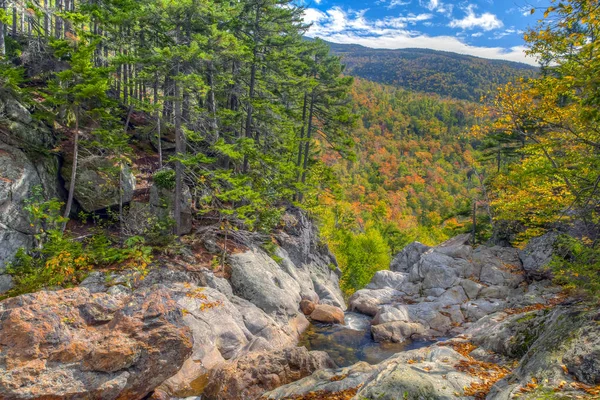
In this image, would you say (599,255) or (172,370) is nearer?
(599,255)

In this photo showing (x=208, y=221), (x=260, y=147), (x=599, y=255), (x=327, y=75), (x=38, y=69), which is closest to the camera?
(x=599, y=255)

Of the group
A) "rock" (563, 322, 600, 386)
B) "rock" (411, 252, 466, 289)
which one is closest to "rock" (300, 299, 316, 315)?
"rock" (411, 252, 466, 289)

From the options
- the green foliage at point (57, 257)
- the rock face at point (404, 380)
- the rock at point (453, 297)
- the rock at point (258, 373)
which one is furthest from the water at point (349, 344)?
the green foliage at point (57, 257)

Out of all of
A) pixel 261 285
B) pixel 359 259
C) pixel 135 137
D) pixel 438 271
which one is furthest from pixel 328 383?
pixel 359 259

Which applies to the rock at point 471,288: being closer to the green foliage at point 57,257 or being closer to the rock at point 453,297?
the rock at point 453,297

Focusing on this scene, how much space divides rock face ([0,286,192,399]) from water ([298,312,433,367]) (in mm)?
8239

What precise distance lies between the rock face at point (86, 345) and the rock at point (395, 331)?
39.8ft

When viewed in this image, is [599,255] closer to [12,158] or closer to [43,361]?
[43,361]

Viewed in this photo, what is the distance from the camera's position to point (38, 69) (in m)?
20.7

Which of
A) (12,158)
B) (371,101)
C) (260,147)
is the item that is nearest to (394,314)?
(260,147)

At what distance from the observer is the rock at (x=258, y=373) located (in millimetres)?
9461

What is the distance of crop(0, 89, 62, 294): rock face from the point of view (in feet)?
43.2

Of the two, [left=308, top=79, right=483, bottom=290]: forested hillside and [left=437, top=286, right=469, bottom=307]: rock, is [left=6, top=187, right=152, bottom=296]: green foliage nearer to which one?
[left=308, top=79, right=483, bottom=290]: forested hillside

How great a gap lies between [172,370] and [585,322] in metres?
9.67
